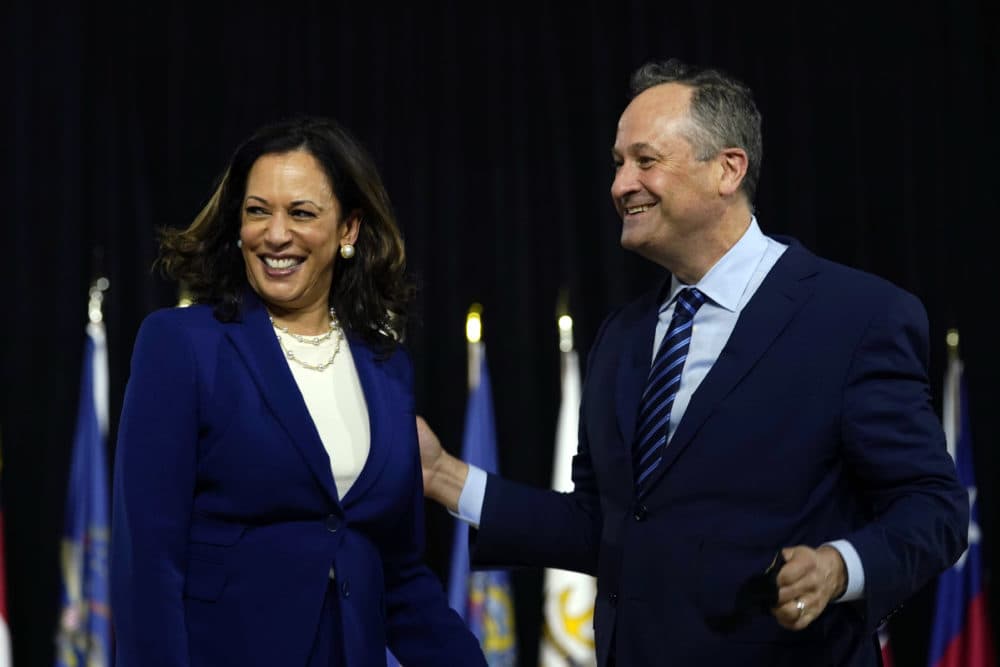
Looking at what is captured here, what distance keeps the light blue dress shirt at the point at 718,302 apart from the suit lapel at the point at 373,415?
46 centimetres

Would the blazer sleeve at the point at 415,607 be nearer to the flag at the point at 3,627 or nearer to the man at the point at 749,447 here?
the man at the point at 749,447

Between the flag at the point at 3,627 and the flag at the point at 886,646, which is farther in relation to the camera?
the flag at the point at 886,646

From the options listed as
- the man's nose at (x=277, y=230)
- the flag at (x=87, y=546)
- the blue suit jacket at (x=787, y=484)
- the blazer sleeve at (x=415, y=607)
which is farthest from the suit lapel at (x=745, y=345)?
the flag at (x=87, y=546)

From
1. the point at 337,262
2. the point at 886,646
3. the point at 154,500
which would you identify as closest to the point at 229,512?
the point at 154,500

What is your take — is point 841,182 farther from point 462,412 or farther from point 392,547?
point 392,547

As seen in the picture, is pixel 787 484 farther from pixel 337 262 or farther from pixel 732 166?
pixel 337 262

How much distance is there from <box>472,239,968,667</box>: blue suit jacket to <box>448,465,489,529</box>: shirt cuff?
0.33m

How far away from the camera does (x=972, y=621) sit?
4414mm

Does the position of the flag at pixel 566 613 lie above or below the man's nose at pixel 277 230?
below

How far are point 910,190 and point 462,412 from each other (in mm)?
1988

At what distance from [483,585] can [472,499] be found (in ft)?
7.38

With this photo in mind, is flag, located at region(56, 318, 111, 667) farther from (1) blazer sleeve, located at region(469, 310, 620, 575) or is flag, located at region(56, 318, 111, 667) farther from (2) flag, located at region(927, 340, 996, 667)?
(2) flag, located at region(927, 340, 996, 667)

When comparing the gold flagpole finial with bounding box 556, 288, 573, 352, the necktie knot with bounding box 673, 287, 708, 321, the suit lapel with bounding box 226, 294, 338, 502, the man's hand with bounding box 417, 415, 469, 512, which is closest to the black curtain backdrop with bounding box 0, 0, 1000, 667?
the gold flagpole finial with bounding box 556, 288, 573, 352

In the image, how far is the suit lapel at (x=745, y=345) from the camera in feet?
6.19
